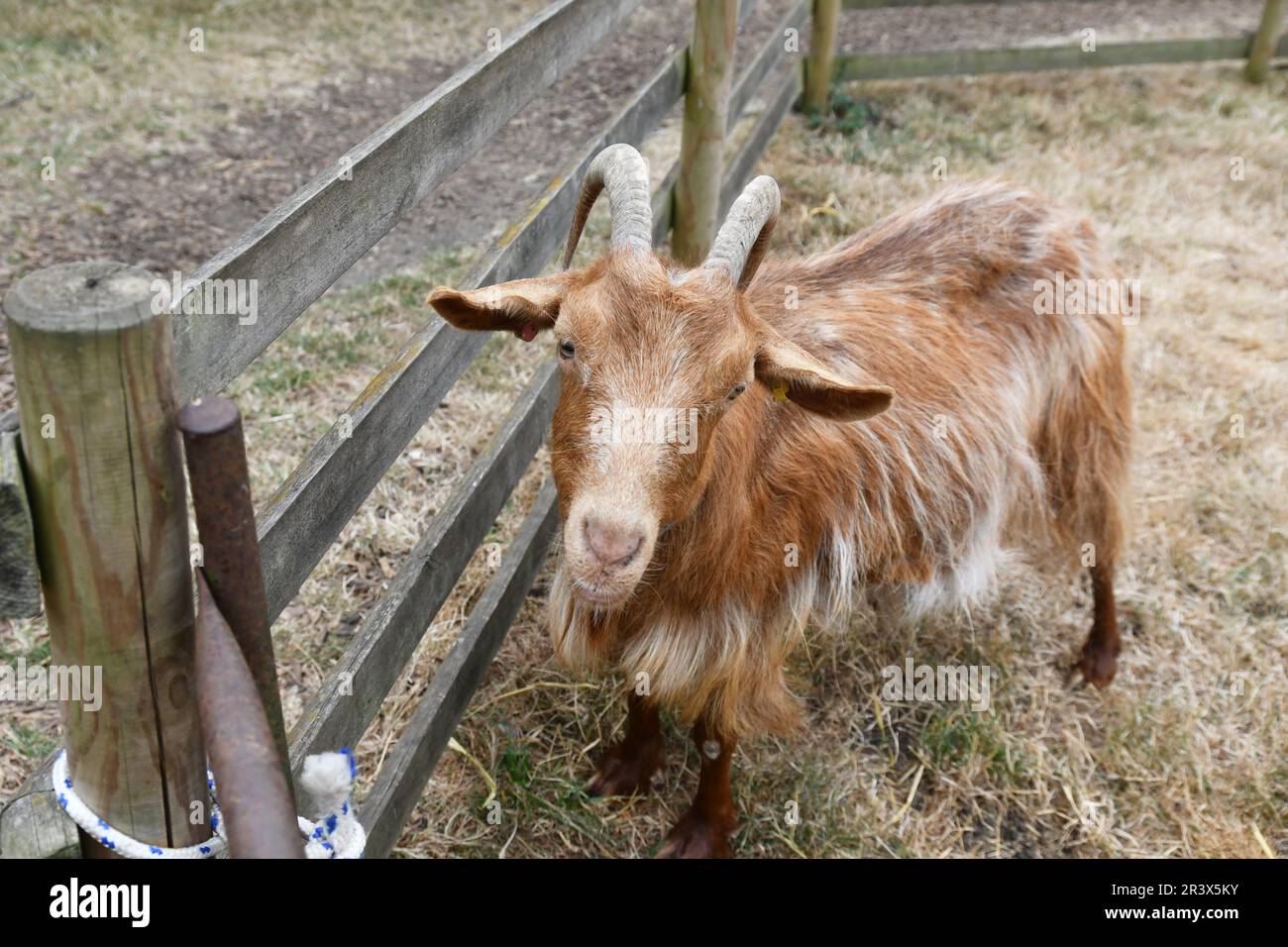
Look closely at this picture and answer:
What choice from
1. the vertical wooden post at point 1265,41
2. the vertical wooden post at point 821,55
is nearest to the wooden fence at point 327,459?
the vertical wooden post at point 821,55

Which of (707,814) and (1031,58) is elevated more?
(1031,58)

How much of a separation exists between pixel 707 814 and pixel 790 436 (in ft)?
4.10

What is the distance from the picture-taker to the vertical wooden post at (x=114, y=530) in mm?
1269

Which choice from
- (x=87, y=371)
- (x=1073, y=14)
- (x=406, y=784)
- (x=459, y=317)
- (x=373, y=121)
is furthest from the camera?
(x=1073, y=14)

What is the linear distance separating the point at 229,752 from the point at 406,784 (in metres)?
1.70

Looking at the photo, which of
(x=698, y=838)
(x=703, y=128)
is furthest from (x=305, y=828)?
(x=703, y=128)

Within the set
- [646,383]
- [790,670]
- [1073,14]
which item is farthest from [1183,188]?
[646,383]

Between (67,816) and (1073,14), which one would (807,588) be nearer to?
(67,816)

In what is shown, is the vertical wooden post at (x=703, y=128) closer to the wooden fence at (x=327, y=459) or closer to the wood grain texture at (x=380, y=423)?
the wooden fence at (x=327, y=459)

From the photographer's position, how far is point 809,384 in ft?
8.80

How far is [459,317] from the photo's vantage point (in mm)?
2615

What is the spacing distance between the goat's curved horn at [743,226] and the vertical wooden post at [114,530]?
1559 millimetres

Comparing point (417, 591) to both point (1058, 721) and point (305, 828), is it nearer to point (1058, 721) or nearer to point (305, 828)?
point (305, 828)

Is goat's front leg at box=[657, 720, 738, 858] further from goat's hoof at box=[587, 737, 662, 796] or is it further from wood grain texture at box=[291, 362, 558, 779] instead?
wood grain texture at box=[291, 362, 558, 779]
